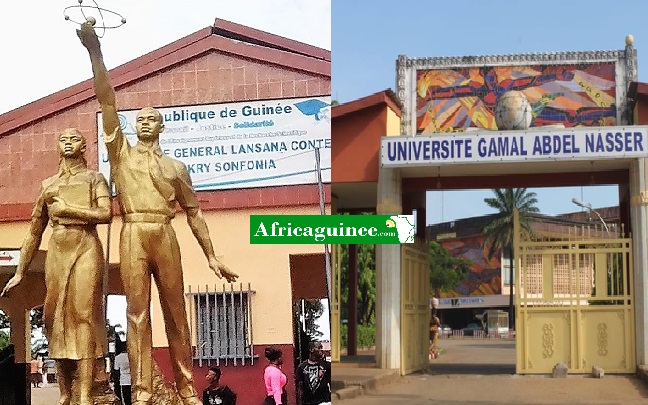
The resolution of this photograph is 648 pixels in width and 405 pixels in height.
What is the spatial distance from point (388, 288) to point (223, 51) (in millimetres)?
3316

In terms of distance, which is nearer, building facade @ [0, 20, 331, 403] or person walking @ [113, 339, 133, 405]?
person walking @ [113, 339, 133, 405]

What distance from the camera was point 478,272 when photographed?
2373cm

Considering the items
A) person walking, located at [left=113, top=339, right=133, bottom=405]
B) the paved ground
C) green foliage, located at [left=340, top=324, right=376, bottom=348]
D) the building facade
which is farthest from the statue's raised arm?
green foliage, located at [left=340, top=324, right=376, bottom=348]

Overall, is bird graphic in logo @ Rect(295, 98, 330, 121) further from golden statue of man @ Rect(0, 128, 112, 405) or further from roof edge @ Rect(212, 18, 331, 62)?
golden statue of man @ Rect(0, 128, 112, 405)

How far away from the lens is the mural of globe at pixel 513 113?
824 cm

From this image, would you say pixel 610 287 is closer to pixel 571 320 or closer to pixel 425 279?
pixel 571 320

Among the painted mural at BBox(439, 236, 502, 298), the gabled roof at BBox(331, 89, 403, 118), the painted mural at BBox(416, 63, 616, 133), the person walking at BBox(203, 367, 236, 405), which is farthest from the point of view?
the painted mural at BBox(439, 236, 502, 298)

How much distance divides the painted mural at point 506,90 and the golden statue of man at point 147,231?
400 cm

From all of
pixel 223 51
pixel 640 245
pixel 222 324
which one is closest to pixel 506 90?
pixel 640 245

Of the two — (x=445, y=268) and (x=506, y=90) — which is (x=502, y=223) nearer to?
(x=445, y=268)

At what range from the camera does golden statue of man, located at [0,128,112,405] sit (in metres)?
4.94

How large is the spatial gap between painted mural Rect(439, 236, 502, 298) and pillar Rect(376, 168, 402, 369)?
46.4 feet

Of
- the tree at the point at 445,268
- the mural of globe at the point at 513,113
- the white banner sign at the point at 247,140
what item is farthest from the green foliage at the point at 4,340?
the tree at the point at 445,268

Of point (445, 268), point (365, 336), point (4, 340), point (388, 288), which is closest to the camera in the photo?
point (4, 340)
